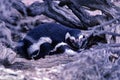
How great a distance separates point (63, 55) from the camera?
571 centimetres

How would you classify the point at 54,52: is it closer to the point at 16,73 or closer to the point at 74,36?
the point at 74,36

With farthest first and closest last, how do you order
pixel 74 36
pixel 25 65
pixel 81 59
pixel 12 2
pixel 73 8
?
pixel 12 2
pixel 73 8
pixel 74 36
pixel 25 65
pixel 81 59

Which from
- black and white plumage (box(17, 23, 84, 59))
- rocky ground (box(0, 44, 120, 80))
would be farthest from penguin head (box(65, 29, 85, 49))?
rocky ground (box(0, 44, 120, 80))

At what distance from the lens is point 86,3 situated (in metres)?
6.26

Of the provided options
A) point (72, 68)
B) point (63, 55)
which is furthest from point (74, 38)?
point (72, 68)

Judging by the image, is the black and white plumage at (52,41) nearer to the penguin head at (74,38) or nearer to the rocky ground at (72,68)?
the penguin head at (74,38)

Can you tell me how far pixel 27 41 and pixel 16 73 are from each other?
4.11ft

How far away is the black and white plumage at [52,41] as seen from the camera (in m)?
5.70

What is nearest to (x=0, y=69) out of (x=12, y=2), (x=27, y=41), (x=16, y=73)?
(x=16, y=73)

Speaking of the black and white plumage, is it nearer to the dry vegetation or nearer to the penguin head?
the penguin head

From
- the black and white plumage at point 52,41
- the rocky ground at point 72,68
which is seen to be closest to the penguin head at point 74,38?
the black and white plumage at point 52,41

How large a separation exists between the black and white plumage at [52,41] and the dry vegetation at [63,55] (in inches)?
5.3

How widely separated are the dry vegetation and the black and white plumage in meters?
0.13

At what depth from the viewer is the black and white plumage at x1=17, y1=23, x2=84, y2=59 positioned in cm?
570
